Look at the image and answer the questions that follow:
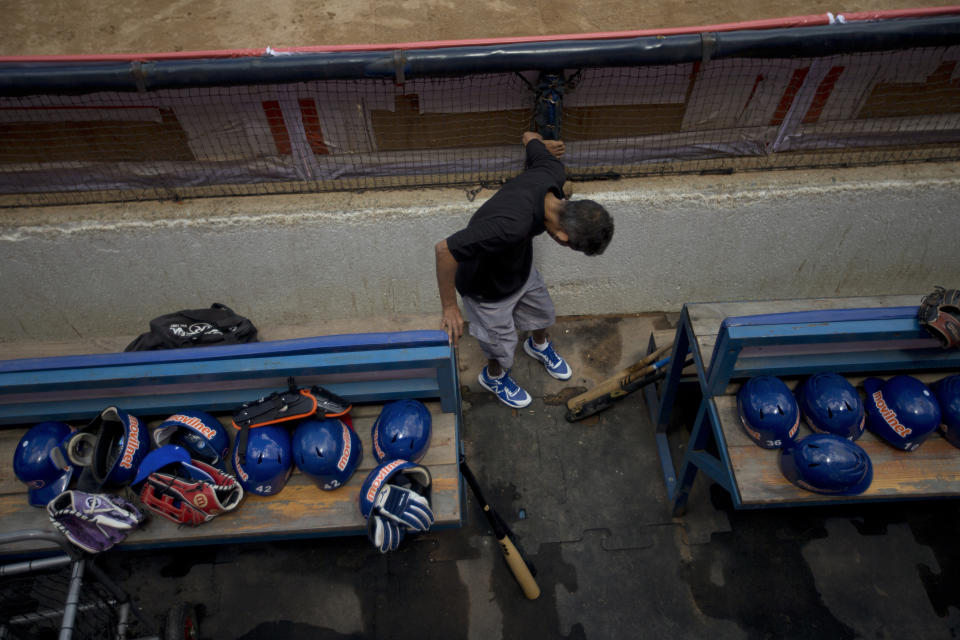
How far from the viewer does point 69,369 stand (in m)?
2.97

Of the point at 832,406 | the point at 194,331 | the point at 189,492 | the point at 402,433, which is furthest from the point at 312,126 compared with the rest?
the point at 832,406

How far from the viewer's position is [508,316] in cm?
365

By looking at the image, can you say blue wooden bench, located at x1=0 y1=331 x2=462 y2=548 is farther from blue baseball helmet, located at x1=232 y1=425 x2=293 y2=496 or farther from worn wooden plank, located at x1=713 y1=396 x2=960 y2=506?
worn wooden plank, located at x1=713 y1=396 x2=960 y2=506

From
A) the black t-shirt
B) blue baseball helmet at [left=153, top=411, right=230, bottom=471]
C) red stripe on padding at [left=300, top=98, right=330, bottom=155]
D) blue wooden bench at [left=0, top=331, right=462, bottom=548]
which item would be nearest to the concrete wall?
red stripe on padding at [left=300, top=98, right=330, bottom=155]

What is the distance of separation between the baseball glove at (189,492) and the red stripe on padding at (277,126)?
7.21 feet

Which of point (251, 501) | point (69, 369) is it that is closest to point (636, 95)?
point (251, 501)

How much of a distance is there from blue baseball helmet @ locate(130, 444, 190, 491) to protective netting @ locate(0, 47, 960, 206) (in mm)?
2068

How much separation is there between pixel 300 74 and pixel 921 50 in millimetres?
3777

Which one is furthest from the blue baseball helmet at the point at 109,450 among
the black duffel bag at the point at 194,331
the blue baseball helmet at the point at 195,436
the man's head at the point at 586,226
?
the man's head at the point at 586,226

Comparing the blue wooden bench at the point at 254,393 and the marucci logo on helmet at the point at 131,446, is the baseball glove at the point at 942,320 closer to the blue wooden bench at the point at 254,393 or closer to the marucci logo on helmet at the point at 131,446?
the blue wooden bench at the point at 254,393

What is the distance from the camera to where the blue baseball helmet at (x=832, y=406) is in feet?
9.47

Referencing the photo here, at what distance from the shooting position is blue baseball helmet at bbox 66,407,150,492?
286cm

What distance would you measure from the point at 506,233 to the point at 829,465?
6.05ft

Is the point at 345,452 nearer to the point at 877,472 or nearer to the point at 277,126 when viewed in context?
the point at 277,126
